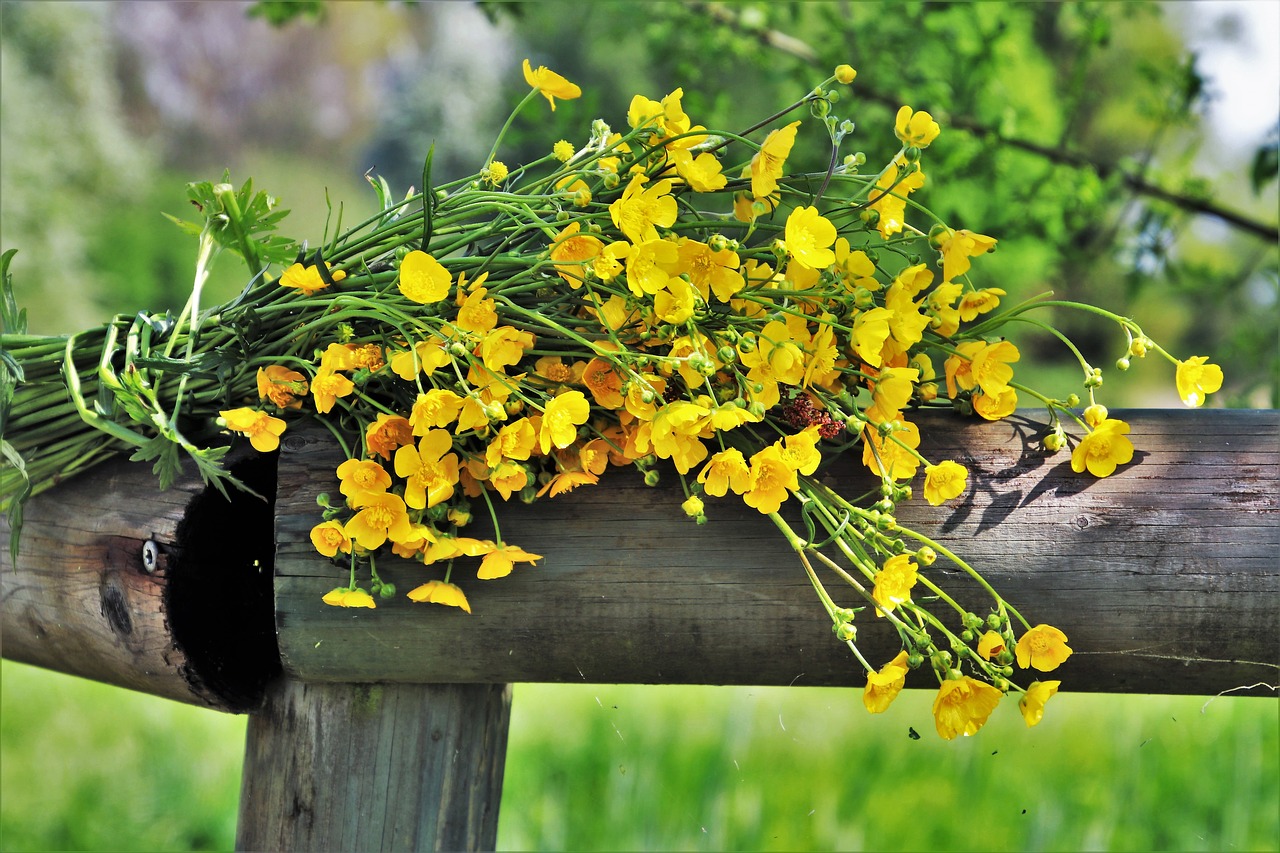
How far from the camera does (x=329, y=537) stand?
2.81 ft

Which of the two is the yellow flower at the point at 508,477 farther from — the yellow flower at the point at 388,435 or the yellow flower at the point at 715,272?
the yellow flower at the point at 715,272

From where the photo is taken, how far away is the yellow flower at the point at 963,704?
2.56 feet

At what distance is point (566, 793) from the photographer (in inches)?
93.1

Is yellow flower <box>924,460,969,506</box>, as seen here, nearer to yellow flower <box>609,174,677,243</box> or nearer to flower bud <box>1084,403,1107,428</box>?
flower bud <box>1084,403,1107,428</box>

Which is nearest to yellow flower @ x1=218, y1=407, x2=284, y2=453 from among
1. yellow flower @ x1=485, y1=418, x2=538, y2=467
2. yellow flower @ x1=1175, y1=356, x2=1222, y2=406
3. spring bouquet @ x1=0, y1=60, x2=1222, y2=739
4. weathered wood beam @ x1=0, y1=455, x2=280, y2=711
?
spring bouquet @ x1=0, y1=60, x2=1222, y2=739

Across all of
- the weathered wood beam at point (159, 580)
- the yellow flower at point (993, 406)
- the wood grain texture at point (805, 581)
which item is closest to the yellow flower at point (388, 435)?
the wood grain texture at point (805, 581)

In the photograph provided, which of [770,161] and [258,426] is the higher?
[770,161]

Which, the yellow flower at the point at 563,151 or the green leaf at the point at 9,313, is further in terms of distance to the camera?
the green leaf at the point at 9,313

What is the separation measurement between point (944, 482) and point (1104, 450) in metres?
0.18

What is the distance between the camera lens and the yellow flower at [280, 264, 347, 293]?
0.87 m

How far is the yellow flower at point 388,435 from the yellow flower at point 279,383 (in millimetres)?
102

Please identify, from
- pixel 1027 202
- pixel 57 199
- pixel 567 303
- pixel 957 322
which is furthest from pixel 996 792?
pixel 57 199

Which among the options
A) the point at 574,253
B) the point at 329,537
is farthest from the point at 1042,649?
the point at 329,537

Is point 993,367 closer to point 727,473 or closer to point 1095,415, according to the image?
point 1095,415
